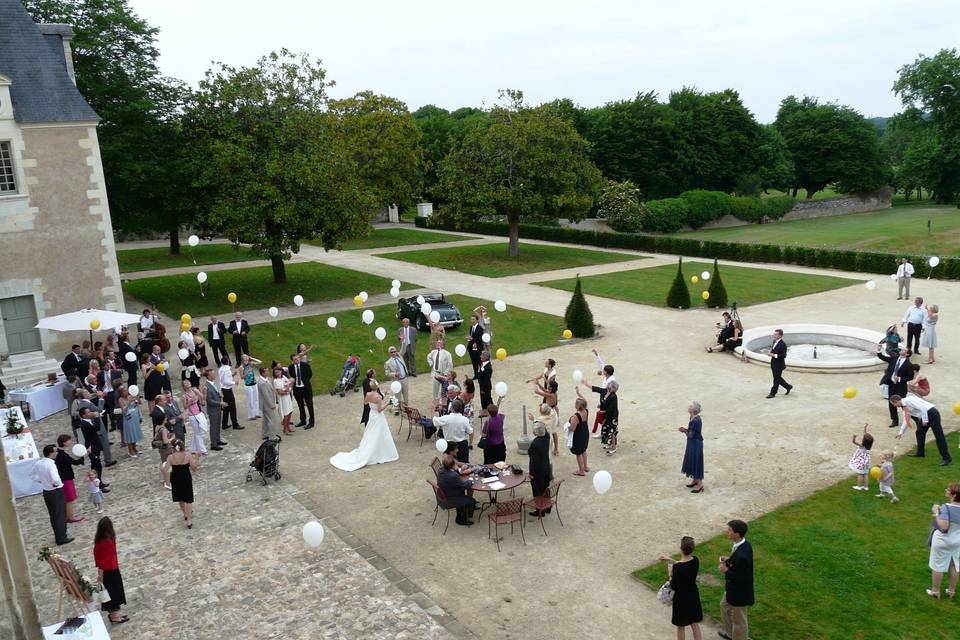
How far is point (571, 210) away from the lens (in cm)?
4119

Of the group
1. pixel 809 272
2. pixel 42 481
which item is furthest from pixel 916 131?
pixel 42 481

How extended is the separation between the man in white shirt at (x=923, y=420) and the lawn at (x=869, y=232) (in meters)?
29.7

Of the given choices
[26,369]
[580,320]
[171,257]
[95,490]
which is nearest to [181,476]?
[95,490]

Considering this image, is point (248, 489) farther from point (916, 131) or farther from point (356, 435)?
point (916, 131)

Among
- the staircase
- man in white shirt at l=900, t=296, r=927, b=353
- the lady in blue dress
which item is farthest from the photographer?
the staircase

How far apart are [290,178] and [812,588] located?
24.9m

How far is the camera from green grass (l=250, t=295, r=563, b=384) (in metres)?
23.0

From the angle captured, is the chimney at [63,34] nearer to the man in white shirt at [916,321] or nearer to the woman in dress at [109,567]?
the woman in dress at [109,567]

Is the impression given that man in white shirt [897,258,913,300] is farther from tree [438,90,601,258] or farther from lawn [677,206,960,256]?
tree [438,90,601,258]

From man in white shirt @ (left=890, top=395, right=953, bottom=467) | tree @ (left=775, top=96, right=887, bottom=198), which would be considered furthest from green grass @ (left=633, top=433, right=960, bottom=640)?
tree @ (left=775, top=96, right=887, bottom=198)

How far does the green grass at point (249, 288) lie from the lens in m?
31.8

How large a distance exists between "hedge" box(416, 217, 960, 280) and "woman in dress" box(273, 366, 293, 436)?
28964 mm

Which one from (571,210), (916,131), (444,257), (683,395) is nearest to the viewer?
(683,395)

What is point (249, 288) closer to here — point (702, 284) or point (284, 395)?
point (284, 395)
